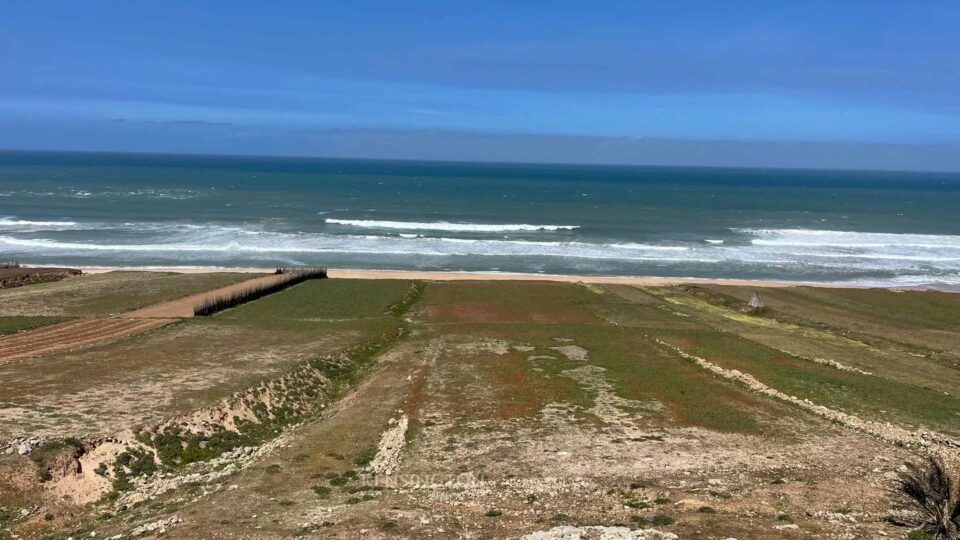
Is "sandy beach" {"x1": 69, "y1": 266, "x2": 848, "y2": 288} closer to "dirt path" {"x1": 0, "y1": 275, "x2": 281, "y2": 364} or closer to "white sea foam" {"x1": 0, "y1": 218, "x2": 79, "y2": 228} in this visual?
"dirt path" {"x1": 0, "y1": 275, "x2": 281, "y2": 364}

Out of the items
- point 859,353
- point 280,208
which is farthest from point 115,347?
point 280,208

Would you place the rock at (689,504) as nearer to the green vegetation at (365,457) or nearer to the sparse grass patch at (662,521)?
the sparse grass patch at (662,521)

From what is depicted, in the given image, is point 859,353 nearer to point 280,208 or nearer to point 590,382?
point 590,382

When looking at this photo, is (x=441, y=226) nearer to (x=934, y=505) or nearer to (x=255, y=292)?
(x=255, y=292)

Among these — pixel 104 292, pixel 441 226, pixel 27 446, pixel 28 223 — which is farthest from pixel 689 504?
pixel 28 223

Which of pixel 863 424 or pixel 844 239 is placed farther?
pixel 844 239

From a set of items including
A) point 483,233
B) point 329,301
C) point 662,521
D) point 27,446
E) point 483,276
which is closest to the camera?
point 662,521
